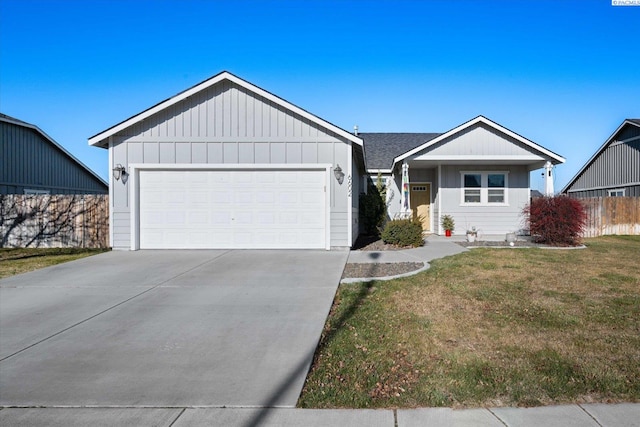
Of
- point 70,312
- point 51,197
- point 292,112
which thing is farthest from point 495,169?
point 51,197

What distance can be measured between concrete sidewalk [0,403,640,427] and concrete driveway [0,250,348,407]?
127mm

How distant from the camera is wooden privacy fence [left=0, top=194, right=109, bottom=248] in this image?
1354cm

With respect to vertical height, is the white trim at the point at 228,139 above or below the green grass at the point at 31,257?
above

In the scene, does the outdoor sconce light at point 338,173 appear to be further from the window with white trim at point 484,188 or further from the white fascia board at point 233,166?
the window with white trim at point 484,188

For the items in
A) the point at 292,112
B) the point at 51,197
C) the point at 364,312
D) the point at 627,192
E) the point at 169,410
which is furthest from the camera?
the point at 627,192

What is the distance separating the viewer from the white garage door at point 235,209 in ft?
37.4

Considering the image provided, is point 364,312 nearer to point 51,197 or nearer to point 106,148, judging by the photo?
point 106,148

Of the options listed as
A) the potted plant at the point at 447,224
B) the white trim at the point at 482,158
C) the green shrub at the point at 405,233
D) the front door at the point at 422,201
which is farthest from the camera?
the front door at the point at 422,201

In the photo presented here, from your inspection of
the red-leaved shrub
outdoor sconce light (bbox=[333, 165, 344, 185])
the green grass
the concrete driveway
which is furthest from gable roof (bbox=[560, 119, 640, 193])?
the green grass

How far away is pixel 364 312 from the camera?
5.27m

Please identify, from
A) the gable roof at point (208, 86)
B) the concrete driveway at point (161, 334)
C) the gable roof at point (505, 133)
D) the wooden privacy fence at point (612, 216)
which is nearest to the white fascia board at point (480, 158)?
the gable roof at point (505, 133)

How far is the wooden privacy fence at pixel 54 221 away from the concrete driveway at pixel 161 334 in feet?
18.3

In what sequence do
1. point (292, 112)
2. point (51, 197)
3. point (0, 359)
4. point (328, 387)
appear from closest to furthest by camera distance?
point (328, 387), point (0, 359), point (292, 112), point (51, 197)

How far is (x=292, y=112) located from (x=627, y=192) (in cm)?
2133
